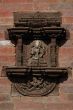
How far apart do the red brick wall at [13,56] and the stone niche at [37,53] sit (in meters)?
0.10

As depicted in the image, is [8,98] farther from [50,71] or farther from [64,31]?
[64,31]

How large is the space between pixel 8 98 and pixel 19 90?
250mm

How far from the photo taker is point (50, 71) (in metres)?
10.4

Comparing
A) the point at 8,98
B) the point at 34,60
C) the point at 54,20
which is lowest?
the point at 8,98

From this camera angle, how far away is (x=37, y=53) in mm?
10648

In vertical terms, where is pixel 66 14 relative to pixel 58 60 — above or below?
above

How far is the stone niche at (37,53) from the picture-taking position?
10.5 metres

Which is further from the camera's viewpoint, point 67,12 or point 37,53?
point 67,12

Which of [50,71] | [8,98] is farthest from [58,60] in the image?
[8,98]

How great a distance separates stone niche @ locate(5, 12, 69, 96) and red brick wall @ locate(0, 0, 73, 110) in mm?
99

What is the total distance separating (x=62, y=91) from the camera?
10453 millimetres

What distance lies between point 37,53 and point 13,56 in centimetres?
46

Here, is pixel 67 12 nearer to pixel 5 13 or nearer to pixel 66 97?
pixel 5 13

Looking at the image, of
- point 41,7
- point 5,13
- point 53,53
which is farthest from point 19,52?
point 41,7
